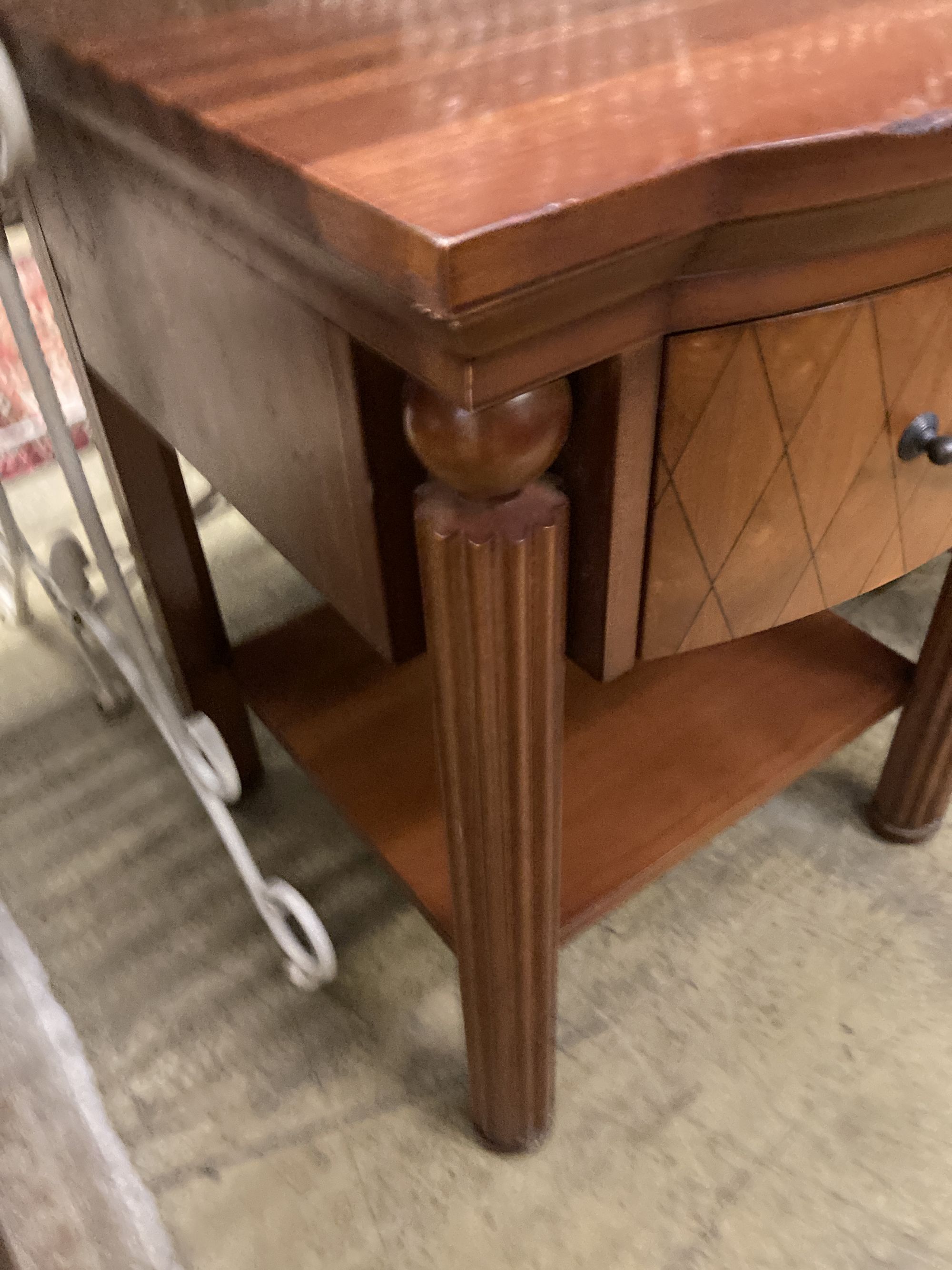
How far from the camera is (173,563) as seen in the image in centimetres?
81

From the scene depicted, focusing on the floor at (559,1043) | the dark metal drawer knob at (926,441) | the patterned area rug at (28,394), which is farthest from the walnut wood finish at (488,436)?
the patterned area rug at (28,394)

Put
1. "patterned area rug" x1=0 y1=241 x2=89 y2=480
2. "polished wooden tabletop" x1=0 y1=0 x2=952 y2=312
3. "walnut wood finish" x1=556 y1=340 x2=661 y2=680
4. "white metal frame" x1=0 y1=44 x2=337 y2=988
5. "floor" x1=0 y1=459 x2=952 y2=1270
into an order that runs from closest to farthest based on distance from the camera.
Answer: "polished wooden tabletop" x1=0 y1=0 x2=952 y2=312 → "walnut wood finish" x1=556 y1=340 x2=661 y2=680 → "white metal frame" x1=0 y1=44 x2=337 y2=988 → "floor" x1=0 y1=459 x2=952 y2=1270 → "patterned area rug" x1=0 y1=241 x2=89 y2=480

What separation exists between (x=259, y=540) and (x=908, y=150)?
1085 millimetres

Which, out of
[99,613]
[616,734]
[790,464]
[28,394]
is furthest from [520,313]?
[28,394]

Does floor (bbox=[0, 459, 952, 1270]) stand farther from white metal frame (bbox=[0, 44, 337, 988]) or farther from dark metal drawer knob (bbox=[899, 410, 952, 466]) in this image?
dark metal drawer knob (bbox=[899, 410, 952, 466])

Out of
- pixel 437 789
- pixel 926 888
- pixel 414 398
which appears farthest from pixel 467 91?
pixel 926 888

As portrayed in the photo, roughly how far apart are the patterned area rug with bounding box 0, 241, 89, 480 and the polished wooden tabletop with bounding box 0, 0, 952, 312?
94 centimetres

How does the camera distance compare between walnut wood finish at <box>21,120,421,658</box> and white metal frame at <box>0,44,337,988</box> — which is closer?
walnut wood finish at <box>21,120,421,658</box>

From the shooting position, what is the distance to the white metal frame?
0.59 m

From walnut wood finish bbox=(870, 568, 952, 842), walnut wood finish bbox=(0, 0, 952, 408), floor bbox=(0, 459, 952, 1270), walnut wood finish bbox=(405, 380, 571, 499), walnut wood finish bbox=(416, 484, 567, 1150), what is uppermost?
walnut wood finish bbox=(0, 0, 952, 408)

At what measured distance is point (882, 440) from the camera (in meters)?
0.47

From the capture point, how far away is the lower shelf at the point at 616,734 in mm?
718

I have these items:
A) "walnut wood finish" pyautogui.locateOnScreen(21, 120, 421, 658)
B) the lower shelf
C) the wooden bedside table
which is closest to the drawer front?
the wooden bedside table

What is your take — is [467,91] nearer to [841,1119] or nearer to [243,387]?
[243,387]
